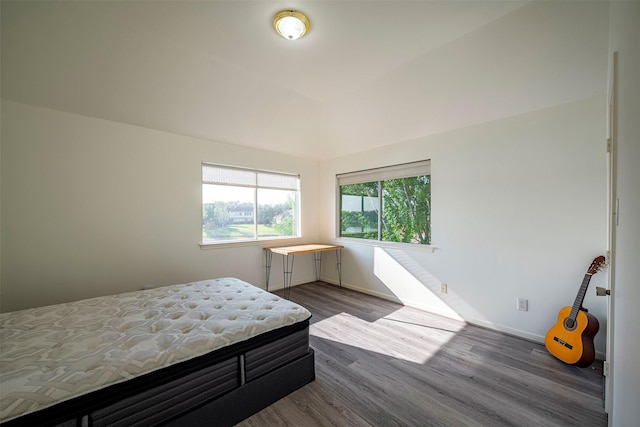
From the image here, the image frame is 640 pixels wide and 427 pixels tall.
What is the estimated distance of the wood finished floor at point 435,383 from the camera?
1663 mm

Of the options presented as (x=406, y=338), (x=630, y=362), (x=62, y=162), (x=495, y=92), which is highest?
(x=495, y=92)

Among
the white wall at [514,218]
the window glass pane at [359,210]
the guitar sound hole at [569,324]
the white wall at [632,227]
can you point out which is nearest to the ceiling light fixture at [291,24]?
the white wall at [632,227]

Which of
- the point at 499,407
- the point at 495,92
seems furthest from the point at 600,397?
the point at 495,92

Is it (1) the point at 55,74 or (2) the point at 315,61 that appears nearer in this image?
(1) the point at 55,74

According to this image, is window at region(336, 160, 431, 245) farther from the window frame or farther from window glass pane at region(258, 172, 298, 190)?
window glass pane at region(258, 172, 298, 190)

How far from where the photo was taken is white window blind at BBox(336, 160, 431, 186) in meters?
3.55

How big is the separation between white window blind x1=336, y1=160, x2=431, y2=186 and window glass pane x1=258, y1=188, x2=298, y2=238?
39.1 inches

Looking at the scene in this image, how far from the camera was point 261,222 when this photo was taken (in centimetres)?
429

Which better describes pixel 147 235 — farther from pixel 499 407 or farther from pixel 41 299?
pixel 499 407

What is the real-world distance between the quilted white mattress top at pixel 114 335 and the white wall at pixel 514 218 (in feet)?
7.00

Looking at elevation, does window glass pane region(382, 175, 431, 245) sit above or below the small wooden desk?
above

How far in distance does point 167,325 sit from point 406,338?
2.21m

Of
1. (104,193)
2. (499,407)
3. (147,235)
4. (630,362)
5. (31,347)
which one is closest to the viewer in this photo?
(630,362)

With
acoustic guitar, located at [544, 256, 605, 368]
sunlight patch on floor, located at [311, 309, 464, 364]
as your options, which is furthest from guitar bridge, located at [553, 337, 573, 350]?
sunlight patch on floor, located at [311, 309, 464, 364]
